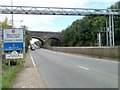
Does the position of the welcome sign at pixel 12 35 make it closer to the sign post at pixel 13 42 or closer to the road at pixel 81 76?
the sign post at pixel 13 42

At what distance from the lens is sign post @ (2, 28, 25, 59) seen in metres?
18.1

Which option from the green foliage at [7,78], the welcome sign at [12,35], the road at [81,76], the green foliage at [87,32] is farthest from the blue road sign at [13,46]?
the green foliage at [87,32]

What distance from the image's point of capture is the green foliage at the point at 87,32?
74.8m

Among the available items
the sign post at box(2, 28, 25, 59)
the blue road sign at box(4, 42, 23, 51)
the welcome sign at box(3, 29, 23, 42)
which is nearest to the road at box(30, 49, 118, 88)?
the sign post at box(2, 28, 25, 59)

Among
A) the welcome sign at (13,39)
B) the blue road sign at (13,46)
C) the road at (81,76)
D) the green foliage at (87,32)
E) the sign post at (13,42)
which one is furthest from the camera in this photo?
the green foliage at (87,32)

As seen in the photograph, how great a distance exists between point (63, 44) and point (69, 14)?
236 ft

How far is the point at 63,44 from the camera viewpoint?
122 metres

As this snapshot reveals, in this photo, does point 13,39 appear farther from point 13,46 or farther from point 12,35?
point 13,46

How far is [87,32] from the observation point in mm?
94188

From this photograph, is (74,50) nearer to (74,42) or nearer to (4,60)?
(4,60)

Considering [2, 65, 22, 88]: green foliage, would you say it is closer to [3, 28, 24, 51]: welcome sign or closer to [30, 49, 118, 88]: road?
[30, 49, 118, 88]: road

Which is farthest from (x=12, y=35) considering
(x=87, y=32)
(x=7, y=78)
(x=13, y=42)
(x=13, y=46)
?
(x=87, y=32)

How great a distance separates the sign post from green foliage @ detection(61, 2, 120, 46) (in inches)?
2181

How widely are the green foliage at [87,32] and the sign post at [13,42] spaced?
182ft
